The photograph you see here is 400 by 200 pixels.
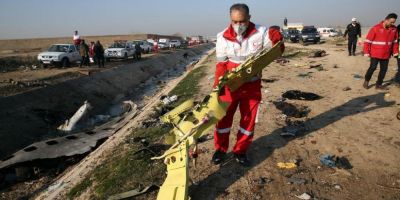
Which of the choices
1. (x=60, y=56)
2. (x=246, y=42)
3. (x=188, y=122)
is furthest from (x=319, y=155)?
(x=60, y=56)

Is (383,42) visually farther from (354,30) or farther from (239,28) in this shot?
(354,30)

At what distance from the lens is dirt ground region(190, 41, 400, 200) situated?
169 inches

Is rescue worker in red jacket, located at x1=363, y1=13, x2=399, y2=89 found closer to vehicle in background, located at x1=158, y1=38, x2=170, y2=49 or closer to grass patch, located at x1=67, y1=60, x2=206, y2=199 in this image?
grass patch, located at x1=67, y1=60, x2=206, y2=199

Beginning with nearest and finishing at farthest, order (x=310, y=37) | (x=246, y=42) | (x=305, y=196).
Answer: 1. (x=305, y=196)
2. (x=246, y=42)
3. (x=310, y=37)

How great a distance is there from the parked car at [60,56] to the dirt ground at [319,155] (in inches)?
669

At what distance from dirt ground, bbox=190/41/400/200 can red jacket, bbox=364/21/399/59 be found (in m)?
1.15

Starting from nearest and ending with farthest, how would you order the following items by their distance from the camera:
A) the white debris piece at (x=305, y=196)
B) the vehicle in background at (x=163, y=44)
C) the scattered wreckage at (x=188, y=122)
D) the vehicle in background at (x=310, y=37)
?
1. the scattered wreckage at (x=188, y=122)
2. the white debris piece at (x=305, y=196)
3. the vehicle in background at (x=310, y=37)
4. the vehicle in background at (x=163, y=44)

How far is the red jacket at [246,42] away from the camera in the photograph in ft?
14.6

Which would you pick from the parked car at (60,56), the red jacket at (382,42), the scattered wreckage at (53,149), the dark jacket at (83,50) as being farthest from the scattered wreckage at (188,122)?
the parked car at (60,56)

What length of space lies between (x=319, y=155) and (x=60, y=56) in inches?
790

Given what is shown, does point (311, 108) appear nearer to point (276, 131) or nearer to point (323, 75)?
point (276, 131)

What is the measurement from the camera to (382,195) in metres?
4.14

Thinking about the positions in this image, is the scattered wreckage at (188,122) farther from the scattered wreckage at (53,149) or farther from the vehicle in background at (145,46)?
the vehicle in background at (145,46)

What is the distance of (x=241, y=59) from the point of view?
15.0ft
